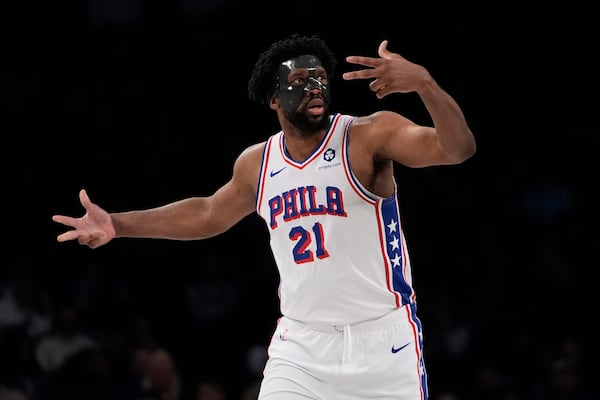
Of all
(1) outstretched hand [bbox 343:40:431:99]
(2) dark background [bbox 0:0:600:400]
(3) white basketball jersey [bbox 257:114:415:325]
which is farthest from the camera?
(2) dark background [bbox 0:0:600:400]

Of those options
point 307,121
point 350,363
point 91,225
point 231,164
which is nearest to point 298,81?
point 307,121

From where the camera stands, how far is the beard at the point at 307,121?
558 cm

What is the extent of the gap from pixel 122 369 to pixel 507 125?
5095 millimetres

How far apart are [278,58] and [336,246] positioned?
1.17 meters

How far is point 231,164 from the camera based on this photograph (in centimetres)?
1127

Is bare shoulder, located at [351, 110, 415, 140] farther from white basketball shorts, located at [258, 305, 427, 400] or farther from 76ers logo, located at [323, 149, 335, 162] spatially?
white basketball shorts, located at [258, 305, 427, 400]

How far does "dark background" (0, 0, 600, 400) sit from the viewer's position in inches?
394

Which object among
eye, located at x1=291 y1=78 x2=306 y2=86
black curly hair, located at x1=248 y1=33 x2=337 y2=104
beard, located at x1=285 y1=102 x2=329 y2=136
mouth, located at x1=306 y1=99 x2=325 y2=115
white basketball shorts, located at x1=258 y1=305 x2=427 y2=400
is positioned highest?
black curly hair, located at x1=248 y1=33 x2=337 y2=104

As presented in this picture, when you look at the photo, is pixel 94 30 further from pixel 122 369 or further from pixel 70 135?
pixel 122 369

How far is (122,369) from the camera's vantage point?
927cm

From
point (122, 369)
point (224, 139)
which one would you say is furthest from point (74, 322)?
point (224, 139)

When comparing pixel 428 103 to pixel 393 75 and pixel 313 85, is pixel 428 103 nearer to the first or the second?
pixel 393 75

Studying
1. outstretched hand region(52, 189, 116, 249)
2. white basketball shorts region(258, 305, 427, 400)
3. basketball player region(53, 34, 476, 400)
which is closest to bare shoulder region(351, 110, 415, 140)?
basketball player region(53, 34, 476, 400)

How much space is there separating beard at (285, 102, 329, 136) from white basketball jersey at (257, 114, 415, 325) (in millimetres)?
119
